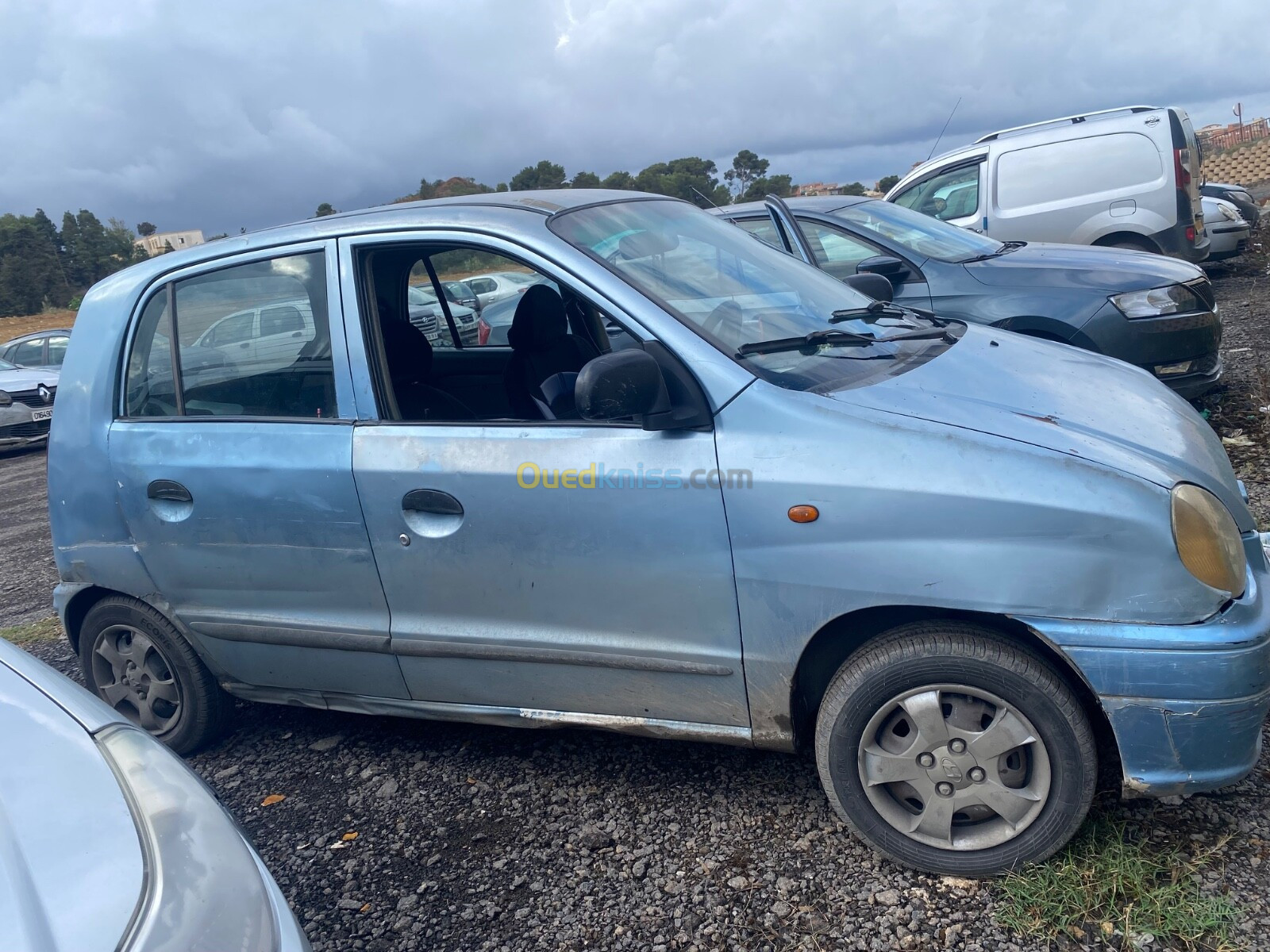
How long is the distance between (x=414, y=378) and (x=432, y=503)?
0.74 meters

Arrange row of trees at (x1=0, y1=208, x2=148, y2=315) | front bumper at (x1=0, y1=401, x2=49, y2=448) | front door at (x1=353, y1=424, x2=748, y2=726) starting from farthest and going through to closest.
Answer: row of trees at (x1=0, y1=208, x2=148, y2=315), front bumper at (x1=0, y1=401, x2=49, y2=448), front door at (x1=353, y1=424, x2=748, y2=726)

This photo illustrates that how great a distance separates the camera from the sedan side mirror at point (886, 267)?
5.68 meters

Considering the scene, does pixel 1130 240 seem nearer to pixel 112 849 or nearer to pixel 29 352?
pixel 112 849

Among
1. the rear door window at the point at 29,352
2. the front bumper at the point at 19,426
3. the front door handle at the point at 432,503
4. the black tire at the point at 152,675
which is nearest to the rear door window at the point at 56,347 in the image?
the rear door window at the point at 29,352

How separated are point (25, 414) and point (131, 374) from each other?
1152 centimetres

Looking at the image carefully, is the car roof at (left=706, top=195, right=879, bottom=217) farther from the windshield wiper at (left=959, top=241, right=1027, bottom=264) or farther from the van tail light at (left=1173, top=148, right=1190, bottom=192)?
the van tail light at (left=1173, top=148, right=1190, bottom=192)

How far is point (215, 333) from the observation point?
11.4ft

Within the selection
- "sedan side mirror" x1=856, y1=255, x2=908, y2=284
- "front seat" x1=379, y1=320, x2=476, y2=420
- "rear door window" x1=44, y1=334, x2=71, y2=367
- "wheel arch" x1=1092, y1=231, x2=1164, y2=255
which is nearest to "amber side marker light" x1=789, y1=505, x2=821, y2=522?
"front seat" x1=379, y1=320, x2=476, y2=420

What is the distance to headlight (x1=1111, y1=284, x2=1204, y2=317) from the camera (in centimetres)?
541

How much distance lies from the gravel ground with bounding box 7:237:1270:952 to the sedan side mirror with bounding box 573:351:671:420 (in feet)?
4.26

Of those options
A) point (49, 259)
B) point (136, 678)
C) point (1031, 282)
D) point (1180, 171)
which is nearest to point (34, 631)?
point (136, 678)

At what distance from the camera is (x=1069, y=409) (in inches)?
103

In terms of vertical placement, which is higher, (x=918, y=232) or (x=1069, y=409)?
(x=918, y=232)

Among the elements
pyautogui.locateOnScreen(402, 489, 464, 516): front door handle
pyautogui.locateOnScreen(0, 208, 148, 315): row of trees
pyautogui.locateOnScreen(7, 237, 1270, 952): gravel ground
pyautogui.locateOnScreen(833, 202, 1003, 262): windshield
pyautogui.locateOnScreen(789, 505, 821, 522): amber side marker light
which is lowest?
pyautogui.locateOnScreen(7, 237, 1270, 952): gravel ground
